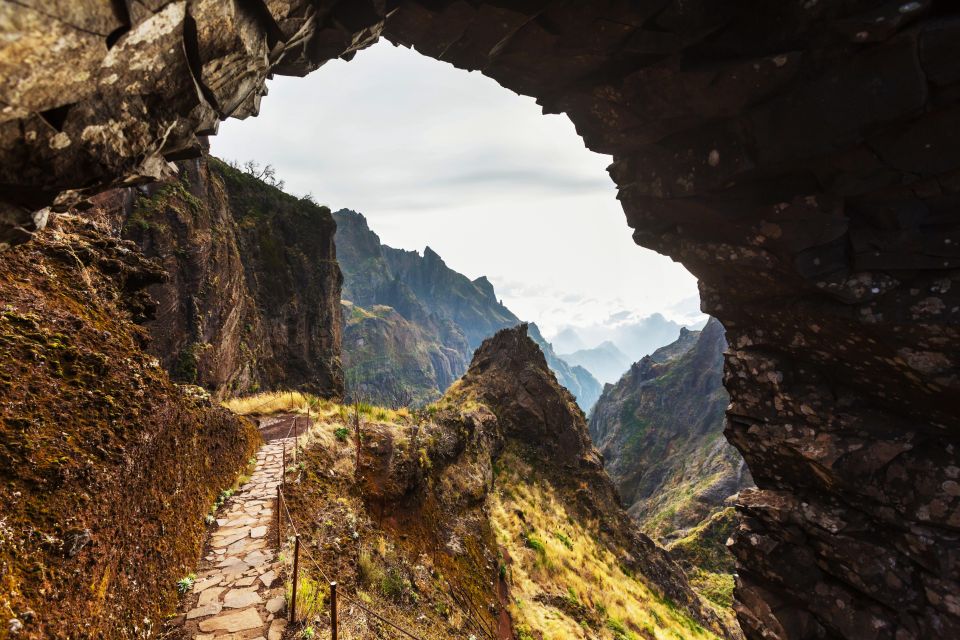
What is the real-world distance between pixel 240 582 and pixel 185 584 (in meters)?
0.79

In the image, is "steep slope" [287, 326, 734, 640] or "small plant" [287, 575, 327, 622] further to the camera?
"steep slope" [287, 326, 734, 640]

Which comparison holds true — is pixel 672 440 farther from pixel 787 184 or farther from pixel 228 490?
pixel 228 490

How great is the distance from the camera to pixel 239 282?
1224 inches

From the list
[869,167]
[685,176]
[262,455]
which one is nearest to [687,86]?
[685,176]

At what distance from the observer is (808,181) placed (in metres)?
11.9

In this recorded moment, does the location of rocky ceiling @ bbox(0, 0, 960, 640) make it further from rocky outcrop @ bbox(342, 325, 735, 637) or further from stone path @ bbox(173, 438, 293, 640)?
rocky outcrop @ bbox(342, 325, 735, 637)

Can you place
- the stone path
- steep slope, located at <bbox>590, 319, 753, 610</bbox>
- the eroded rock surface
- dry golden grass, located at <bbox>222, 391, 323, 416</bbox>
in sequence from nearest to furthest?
the stone path, dry golden grass, located at <bbox>222, 391, 323, 416</bbox>, the eroded rock surface, steep slope, located at <bbox>590, 319, 753, 610</bbox>

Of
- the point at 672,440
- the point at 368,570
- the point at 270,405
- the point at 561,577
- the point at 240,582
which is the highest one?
the point at 672,440

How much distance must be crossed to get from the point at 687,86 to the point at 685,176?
2.79 m

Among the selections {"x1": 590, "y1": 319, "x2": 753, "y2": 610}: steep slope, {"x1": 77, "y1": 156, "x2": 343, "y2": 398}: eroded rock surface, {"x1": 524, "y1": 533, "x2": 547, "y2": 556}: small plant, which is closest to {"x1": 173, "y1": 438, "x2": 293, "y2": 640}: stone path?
{"x1": 77, "y1": 156, "x2": 343, "y2": 398}: eroded rock surface

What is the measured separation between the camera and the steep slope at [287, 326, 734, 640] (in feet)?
30.6

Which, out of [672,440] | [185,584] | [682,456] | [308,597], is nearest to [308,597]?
[308,597]

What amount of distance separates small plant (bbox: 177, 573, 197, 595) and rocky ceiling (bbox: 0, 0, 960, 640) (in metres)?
6.22

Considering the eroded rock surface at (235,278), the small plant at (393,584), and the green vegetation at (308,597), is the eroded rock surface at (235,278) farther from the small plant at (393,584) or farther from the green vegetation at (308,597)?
the small plant at (393,584)
